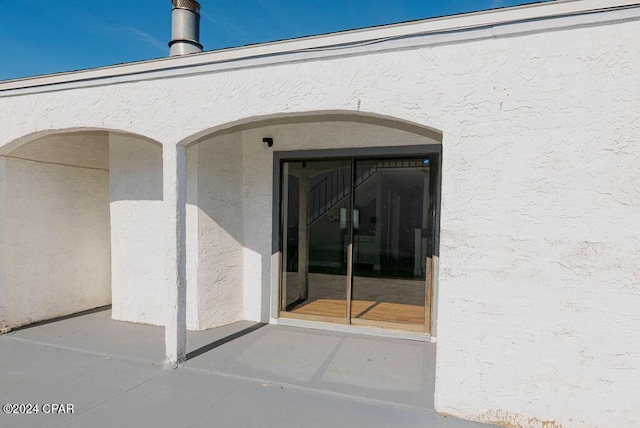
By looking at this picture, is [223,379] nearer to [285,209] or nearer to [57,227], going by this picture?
[285,209]

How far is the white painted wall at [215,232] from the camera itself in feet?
15.8

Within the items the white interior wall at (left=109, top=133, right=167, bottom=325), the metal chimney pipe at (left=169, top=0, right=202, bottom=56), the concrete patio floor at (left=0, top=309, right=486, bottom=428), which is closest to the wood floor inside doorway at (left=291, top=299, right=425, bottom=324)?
the concrete patio floor at (left=0, top=309, right=486, bottom=428)

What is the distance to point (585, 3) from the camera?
2.54 metres

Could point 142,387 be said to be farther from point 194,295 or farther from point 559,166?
point 559,166

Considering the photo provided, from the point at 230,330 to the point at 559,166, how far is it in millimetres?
4534

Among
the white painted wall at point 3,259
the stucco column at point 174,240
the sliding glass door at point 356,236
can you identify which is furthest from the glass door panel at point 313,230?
the white painted wall at point 3,259

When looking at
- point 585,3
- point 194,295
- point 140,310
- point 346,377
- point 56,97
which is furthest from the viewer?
point 140,310

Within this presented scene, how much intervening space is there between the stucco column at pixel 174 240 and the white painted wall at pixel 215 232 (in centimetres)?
100

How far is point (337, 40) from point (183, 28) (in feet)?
14.0

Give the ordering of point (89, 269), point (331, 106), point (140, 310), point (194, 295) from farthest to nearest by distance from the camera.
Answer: point (89, 269) < point (140, 310) < point (194, 295) < point (331, 106)

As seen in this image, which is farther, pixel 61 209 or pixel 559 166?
pixel 61 209

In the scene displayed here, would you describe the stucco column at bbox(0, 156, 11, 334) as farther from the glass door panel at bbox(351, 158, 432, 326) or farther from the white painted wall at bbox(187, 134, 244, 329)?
the glass door panel at bbox(351, 158, 432, 326)

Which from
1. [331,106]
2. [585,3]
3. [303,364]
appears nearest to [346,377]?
[303,364]

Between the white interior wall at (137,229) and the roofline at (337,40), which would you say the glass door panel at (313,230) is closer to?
the white interior wall at (137,229)
